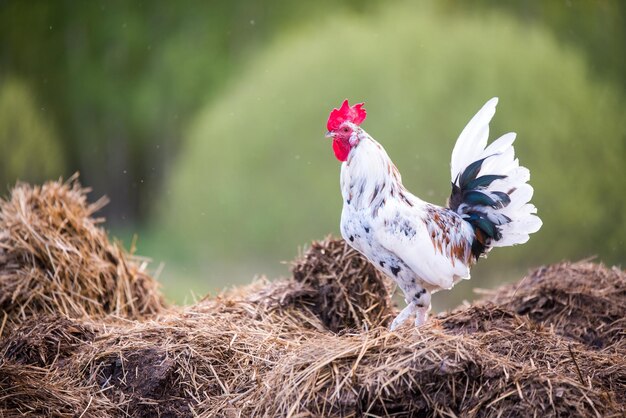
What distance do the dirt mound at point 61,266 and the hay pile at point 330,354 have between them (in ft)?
0.42

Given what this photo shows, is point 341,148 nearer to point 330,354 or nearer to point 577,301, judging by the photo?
point 330,354

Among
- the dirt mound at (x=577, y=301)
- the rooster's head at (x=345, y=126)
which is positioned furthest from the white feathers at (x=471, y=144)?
the dirt mound at (x=577, y=301)

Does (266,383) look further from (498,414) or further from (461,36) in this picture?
(461,36)

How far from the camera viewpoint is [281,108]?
6.79 meters

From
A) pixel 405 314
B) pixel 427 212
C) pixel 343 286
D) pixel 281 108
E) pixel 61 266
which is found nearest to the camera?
pixel 405 314

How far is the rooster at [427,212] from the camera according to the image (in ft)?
10.1

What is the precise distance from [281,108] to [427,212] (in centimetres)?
376

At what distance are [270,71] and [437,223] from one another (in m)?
4.18

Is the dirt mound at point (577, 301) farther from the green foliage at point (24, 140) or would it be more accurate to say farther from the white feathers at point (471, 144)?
the green foliage at point (24, 140)

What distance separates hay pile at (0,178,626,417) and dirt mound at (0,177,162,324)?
0.42 feet

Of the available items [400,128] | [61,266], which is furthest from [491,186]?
[400,128]

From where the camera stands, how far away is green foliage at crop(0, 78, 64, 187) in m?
7.45

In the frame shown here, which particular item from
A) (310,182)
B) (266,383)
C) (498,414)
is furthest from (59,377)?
(310,182)

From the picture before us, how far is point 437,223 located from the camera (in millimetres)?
3207
